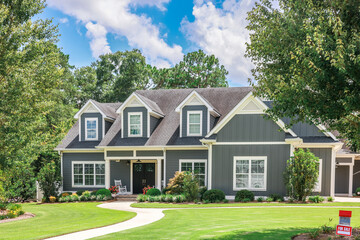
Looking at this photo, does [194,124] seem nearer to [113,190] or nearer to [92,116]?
[113,190]

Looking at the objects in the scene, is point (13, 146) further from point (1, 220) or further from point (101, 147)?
point (101, 147)

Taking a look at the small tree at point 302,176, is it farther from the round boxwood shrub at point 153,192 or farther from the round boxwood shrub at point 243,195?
the round boxwood shrub at point 153,192

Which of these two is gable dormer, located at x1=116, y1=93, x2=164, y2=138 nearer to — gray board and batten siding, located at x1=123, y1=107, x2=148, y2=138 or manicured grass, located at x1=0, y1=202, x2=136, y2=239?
gray board and batten siding, located at x1=123, y1=107, x2=148, y2=138

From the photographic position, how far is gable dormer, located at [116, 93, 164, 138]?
23.9 meters

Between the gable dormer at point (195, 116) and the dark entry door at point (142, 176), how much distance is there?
358 cm

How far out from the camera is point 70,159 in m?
24.9

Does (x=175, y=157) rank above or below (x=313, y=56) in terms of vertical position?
below

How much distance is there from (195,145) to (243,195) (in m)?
4.36

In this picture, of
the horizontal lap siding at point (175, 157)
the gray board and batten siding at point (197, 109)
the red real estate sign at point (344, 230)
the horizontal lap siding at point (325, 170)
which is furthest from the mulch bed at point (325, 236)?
the gray board and batten siding at point (197, 109)

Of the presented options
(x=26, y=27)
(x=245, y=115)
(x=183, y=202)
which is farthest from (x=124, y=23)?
(x=183, y=202)

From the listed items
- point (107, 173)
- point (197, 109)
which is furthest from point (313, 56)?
point (107, 173)

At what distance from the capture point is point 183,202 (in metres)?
19.7

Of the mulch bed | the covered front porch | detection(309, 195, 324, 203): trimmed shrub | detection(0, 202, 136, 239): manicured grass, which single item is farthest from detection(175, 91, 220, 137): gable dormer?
the mulch bed

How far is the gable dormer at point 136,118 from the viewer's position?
23.9 metres
